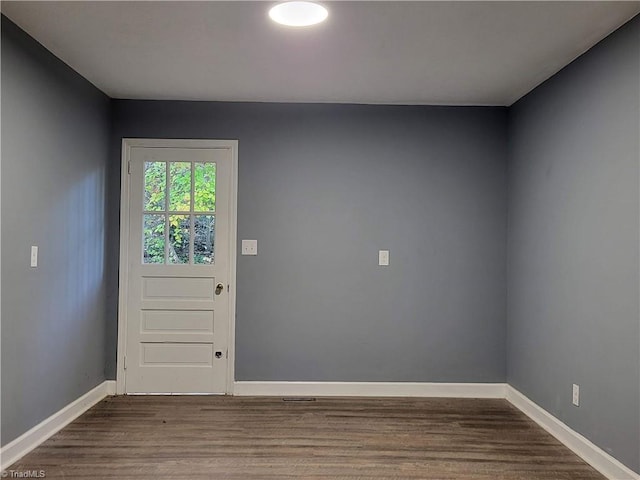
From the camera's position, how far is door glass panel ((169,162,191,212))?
13.3 ft

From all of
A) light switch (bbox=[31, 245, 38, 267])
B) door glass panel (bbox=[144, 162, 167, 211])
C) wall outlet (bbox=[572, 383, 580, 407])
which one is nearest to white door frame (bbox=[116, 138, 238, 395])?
door glass panel (bbox=[144, 162, 167, 211])

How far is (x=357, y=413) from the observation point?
3.63m

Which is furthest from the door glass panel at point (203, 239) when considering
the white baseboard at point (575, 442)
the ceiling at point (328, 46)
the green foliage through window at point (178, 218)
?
the white baseboard at point (575, 442)

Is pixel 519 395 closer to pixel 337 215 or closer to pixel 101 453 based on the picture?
pixel 337 215

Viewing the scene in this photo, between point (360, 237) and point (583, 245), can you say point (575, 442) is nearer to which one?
point (583, 245)

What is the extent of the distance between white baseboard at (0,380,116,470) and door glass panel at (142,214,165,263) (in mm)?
956

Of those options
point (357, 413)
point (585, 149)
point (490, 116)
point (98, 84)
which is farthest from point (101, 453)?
→ point (490, 116)

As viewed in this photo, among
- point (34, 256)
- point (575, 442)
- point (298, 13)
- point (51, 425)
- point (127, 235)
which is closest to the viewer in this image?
point (298, 13)

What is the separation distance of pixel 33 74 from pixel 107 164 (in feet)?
3.73

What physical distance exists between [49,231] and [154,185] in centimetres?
108

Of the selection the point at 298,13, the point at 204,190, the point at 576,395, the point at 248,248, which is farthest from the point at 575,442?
the point at 204,190

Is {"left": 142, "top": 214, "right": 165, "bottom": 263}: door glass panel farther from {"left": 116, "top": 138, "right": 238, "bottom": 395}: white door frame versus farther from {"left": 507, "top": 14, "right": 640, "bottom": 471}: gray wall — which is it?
{"left": 507, "top": 14, "right": 640, "bottom": 471}: gray wall

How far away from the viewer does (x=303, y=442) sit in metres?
3.10

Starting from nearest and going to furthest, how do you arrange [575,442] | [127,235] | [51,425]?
[575,442] → [51,425] → [127,235]
